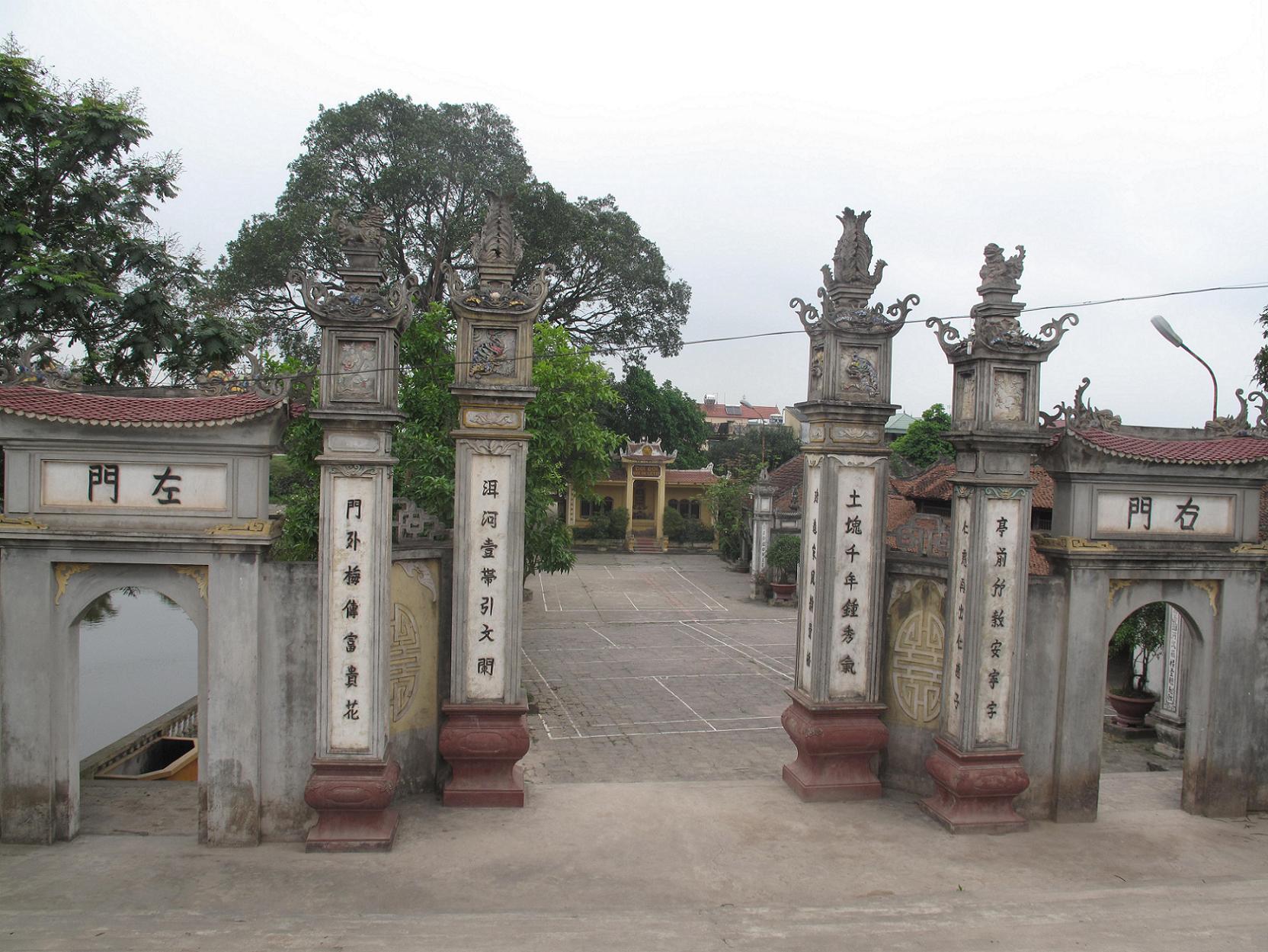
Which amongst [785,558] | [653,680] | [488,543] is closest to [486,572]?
[488,543]

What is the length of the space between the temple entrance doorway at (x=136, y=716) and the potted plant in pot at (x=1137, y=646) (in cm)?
1214

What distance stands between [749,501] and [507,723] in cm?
2549

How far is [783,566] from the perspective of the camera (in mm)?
26172

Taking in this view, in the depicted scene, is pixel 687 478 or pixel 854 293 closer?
pixel 854 293

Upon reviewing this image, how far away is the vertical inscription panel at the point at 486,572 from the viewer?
26.7 ft

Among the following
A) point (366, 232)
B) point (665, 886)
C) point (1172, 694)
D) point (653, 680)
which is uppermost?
point (366, 232)

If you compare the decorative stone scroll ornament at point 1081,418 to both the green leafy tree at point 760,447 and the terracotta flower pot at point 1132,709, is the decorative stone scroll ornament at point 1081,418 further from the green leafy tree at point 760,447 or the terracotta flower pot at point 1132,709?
the green leafy tree at point 760,447

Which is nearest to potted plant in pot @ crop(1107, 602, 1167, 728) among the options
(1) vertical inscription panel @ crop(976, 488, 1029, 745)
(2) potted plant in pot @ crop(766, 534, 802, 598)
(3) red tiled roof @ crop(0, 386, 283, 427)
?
(1) vertical inscription panel @ crop(976, 488, 1029, 745)

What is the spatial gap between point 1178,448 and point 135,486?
9.61 metres

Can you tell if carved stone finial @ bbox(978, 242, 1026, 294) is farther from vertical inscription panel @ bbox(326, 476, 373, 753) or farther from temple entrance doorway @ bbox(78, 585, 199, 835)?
temple entrance doorway @ bbox(78, 585, 199, 835)

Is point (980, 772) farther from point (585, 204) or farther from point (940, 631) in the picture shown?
point (585, 204)

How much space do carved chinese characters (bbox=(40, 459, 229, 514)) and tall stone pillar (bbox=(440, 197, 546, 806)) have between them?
2072mm

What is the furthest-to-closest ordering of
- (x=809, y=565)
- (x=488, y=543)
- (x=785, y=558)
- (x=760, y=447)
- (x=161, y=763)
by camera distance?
(x=760, y=447) → (x=785, y=558) → (x=161, y=763) → (x=809, y=565) → (x=488, y=543)

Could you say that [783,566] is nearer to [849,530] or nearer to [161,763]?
[849,530]
